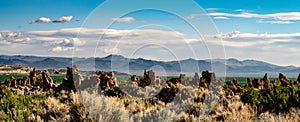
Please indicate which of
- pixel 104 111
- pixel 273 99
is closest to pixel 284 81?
pixel 273 99

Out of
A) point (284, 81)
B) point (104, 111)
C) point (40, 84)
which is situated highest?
point (284, 81)

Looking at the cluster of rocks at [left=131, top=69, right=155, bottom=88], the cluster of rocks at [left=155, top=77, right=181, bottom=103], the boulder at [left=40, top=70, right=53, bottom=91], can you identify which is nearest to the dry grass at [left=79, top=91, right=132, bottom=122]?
the cluster of rocks at [left=155, top=77, right=181, bottom=103]

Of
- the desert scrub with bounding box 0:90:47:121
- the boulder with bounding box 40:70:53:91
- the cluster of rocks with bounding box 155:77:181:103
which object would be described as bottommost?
the desert scrub with bounding box 0:90:47:121

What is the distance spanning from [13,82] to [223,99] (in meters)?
8.90

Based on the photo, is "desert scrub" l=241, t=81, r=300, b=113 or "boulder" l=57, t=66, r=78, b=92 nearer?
"desert scrub" l=241, t=81, r=300, b=113

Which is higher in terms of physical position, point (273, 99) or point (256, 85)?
point (256, 85)

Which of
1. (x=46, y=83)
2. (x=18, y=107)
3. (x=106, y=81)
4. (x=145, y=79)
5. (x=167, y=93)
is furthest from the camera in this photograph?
(x=145, y=79)

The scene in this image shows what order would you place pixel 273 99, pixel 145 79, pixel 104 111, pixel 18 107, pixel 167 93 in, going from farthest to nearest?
1. pixel 145 79
2. pixel 167 93
3. pixel 273 99
4. pixel 18 107
5. pixel 104 111

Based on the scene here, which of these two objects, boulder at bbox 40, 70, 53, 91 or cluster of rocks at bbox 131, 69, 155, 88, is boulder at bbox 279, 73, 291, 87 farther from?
boulder at bbox 40, 70, 53, 91

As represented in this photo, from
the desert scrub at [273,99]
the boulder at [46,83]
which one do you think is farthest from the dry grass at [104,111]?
the boulder at [46,83]

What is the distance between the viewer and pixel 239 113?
43.7ft

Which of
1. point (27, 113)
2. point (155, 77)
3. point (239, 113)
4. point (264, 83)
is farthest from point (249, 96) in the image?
point (27, 113)

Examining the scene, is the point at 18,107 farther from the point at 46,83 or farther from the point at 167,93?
the point at 167,93

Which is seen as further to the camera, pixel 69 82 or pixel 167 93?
pixel 69 82
